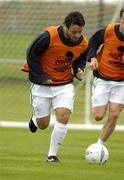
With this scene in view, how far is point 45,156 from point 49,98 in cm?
96

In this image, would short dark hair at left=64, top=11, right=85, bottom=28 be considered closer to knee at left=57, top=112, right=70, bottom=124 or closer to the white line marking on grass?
knee at left=57, top=112, right=70, bottom=124

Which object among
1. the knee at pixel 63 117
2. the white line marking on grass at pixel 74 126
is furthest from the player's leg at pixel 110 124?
the white line marking on grass at pixel 74 126

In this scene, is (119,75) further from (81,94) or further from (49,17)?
(81,94)

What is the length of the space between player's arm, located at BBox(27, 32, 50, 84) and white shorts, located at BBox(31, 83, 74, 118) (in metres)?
0.30

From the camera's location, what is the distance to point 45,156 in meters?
13.6

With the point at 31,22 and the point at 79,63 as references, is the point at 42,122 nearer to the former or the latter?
the point at 79,63

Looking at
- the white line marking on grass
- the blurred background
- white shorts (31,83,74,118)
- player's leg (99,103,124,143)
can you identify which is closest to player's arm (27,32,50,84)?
white shorts (31,83,74,118)

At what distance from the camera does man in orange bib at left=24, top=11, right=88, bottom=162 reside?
12703 mm

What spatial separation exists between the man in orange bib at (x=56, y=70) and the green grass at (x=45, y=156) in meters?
0.54

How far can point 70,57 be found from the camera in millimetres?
13062

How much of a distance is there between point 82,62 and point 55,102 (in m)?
0.76

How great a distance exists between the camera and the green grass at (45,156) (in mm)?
11156

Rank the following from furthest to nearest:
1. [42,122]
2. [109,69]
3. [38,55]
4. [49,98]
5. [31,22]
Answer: [31,22]
[42,122]
[109,69]
[49,98]
[38,55]

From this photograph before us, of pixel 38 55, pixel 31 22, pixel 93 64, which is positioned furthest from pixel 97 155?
pixel 31 22
